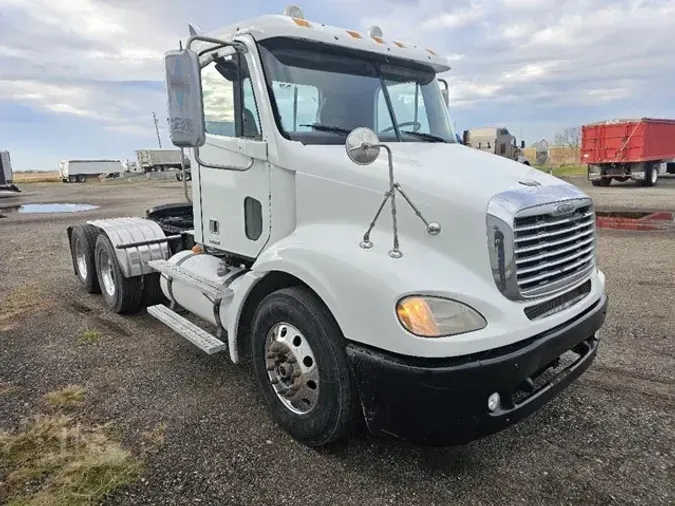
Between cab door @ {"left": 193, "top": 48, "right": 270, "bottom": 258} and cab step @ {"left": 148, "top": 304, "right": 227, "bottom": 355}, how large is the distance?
73 centimetres

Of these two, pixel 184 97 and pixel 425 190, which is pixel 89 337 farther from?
pixel 425 190

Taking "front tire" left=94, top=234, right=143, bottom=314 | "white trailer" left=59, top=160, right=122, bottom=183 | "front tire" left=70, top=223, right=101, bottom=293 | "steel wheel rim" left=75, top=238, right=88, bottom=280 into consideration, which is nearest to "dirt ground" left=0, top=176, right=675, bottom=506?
"front tire" left=94, top=234, right=143, bottom=314

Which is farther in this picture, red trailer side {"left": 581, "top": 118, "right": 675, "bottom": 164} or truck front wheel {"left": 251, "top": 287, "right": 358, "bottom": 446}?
red trailer side {"left": 581, "top": 118, "right": 675, "bottom": 164}

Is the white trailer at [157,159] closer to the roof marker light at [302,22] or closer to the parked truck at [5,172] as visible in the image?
the parked truck at [5,172]

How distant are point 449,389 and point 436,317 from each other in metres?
0.36

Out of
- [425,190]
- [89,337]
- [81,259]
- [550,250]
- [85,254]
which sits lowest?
[89,337]

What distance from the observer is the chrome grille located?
2.76m

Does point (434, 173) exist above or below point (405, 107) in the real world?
below

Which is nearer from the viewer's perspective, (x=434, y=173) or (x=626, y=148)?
(x=434, y=173)

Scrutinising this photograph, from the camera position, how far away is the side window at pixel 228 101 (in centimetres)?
374

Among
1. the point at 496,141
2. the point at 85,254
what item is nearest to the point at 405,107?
the point at 85,254

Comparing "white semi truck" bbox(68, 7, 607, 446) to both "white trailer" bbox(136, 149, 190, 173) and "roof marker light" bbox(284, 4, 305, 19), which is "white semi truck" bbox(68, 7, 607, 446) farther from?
"white trailer" bbox(136, 149, 190, 173)

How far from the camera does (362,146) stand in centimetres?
274

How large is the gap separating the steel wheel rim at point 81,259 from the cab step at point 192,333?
237 cm
